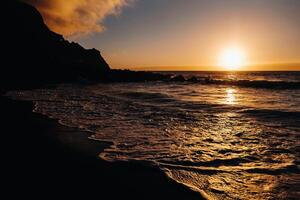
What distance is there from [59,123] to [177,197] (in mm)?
7138

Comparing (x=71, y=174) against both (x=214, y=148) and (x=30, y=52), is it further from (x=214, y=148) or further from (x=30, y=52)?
Answer: (x=30, y=52)

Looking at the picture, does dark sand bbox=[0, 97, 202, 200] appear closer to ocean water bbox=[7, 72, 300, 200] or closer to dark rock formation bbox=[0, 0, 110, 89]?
ocean water bbox=[7, 72, 300, 200]

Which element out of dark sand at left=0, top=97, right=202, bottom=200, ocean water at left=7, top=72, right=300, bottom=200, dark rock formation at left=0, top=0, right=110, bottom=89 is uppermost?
dark rock formation at left=0, top=0, right=110, bottom=89

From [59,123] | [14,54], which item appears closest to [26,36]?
[14,54]

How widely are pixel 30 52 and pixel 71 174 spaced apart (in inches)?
1931

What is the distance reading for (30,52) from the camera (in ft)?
162

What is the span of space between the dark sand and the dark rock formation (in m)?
29.4

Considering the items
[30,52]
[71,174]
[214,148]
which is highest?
[30,52]

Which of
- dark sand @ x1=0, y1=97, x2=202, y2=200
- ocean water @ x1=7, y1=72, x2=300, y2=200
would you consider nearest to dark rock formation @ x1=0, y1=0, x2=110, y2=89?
ocean water @ x1=7, y1=72, x2=300, y2=200

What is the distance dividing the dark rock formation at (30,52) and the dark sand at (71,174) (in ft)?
96.5

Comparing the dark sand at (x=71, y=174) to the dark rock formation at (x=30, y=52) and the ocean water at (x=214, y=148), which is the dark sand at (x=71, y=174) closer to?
the ocean water at (x=214, y=148)

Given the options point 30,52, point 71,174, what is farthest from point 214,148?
point 30,52

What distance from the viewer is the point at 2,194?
4129 millimetres

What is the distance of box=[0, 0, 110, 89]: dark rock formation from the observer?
1653 inches
